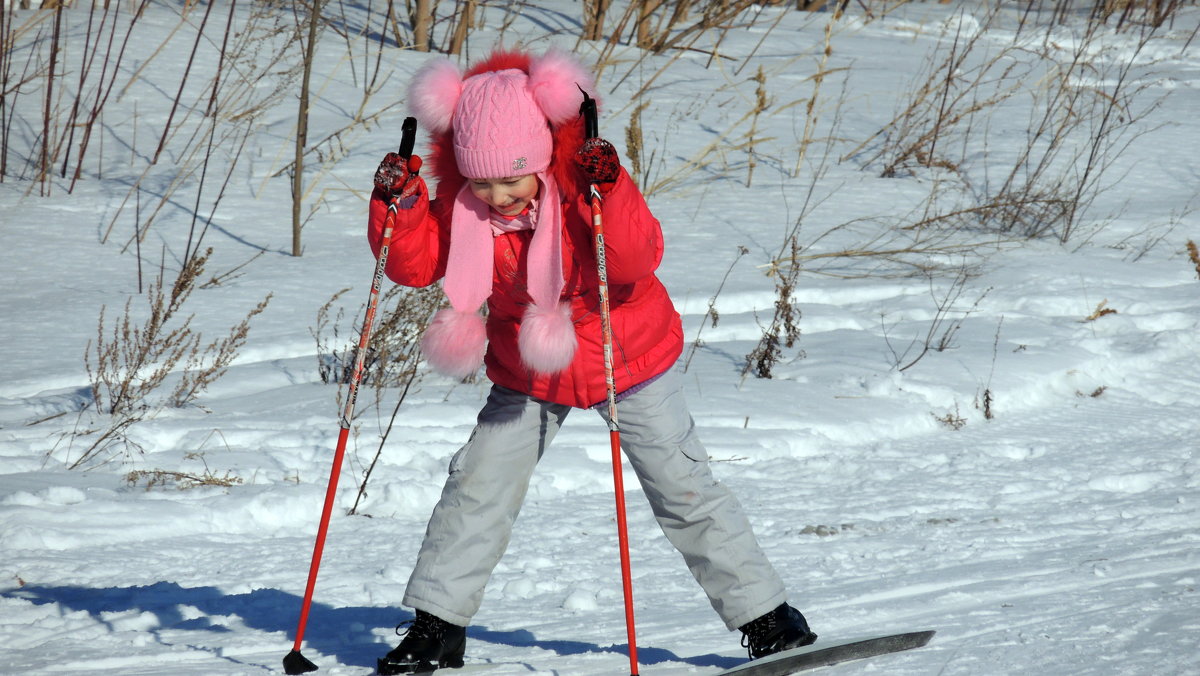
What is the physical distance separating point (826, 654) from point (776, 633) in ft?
0.37

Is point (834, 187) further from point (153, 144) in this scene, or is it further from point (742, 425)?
point (153, 144)

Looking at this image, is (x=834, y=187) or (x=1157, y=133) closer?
(x=834, y=187)

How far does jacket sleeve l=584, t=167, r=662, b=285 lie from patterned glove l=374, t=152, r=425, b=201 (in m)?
0.37

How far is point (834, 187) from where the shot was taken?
7.00 m

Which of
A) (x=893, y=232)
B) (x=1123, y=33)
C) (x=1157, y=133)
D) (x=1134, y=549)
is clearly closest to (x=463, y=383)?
(x=1134, y=549)

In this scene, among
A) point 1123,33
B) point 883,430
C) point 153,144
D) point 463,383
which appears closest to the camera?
point 883,430

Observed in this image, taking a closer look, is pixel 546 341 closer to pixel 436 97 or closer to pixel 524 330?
pixel 524 330

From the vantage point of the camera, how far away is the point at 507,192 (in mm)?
2295

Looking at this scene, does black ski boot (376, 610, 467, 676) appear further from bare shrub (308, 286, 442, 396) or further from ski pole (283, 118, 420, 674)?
bare shrub (308, 286, 442, 396)

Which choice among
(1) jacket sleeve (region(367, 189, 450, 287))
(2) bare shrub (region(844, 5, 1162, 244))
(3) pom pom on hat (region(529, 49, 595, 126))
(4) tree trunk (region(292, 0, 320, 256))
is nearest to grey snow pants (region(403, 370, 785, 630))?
(1) jacket sleeve (region(367, 189, 450, 287))

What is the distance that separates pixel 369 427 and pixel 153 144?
3.73 metres

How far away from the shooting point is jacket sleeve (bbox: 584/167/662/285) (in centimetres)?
222

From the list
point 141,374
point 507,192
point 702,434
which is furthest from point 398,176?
point 141,374

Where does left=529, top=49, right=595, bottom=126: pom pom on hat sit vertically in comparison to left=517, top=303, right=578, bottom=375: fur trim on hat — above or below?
above
